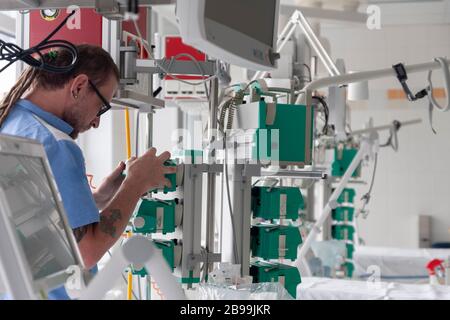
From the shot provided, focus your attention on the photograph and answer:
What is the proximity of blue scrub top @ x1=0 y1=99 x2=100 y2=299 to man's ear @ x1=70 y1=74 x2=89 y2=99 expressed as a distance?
133mm

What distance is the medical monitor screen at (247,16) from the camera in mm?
1603

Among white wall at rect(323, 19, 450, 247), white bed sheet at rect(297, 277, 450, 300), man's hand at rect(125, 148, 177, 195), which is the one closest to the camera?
man's hand at rect(125, 148, 177, 195)

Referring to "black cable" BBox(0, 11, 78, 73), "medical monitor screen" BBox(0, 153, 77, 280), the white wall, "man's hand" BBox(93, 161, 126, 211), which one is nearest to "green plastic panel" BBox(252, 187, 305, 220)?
"man's hand" BBox(93, 161, 126, 211)

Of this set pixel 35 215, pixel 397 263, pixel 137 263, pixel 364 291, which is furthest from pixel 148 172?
pixel 397 263

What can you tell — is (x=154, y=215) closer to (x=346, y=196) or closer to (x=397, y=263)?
(x=346, y=196)

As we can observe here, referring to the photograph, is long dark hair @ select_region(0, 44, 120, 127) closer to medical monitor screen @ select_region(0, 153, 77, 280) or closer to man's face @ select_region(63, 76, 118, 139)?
man's face @ select_region(63, 76, 118, 139)

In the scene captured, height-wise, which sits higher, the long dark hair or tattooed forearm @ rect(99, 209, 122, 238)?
the long dark hair

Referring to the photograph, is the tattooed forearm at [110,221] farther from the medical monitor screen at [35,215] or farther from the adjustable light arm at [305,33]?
the adjustable light arm at [305,33]

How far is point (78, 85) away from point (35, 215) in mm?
834

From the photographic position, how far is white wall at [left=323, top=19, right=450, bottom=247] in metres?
8.96

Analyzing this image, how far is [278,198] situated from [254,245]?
0.67 ft

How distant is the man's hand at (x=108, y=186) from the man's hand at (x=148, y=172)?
21 centimetres

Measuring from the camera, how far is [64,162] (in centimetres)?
176

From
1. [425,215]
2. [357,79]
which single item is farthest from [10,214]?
[425,215]
